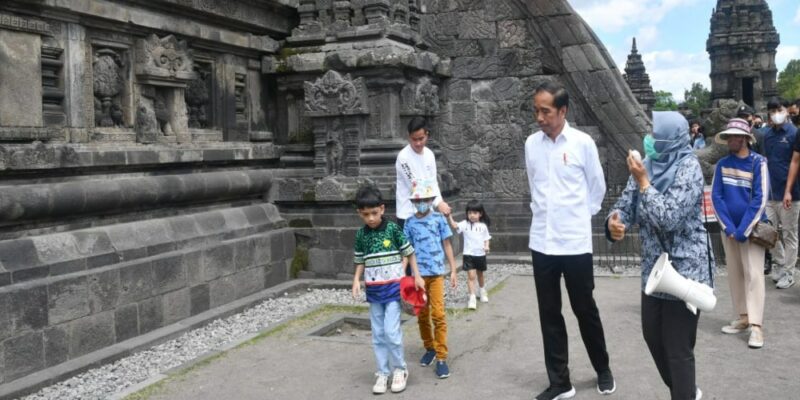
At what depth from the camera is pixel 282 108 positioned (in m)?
9.38

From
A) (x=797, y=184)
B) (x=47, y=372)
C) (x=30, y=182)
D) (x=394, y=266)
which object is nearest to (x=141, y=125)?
(x=30, y=182)

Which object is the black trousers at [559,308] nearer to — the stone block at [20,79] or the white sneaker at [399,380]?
the white sneaker at [399,380]

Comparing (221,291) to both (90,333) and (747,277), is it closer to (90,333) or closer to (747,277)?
(90,333)

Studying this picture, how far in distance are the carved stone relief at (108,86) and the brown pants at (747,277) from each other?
5.49 metres

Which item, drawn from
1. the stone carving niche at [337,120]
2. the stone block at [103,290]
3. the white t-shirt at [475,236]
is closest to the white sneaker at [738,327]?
the white t-shirt at [475,236]

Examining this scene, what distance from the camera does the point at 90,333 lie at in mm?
5852

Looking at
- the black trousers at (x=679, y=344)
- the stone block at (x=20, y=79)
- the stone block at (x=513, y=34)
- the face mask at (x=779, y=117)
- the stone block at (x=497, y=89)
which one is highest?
the stone block at (x=513, y=34)

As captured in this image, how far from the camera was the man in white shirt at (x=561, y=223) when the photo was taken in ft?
14.8

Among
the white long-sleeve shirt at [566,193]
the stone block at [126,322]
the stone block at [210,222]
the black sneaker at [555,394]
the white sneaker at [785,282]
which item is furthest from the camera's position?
the white sneaker at [785,282]

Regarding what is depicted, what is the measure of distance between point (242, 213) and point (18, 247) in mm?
3043

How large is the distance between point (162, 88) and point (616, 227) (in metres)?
5.06

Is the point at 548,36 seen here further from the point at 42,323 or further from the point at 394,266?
the point at 42,323

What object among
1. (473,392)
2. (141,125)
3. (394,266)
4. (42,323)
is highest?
(141,125)

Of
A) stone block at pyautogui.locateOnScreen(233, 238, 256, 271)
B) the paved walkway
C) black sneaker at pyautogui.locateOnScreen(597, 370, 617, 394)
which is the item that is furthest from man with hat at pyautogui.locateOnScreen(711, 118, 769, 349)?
stone block at pyautogui.locateOnScreen(233, 238, 256, 271)
